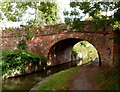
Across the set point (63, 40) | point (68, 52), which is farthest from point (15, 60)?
point (68, 52)

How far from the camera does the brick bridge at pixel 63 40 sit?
13094 mm

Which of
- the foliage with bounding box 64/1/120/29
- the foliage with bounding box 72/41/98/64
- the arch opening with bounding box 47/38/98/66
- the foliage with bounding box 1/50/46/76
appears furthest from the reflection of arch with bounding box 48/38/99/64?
the foliage with bounding box 64/1/120/29

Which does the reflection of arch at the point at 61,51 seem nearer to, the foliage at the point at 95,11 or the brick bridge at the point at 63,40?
the brick bridge at the point at 63,40

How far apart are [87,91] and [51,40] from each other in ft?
30.5

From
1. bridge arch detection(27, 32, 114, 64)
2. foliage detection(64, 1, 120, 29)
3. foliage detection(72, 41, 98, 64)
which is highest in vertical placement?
foliage detection(64, 1, 120, 29)

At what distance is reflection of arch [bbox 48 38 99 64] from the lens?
Answer: 16798mm

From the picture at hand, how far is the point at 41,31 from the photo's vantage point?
15.8m

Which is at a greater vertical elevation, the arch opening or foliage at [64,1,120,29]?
foliage at [64,1,120,29]

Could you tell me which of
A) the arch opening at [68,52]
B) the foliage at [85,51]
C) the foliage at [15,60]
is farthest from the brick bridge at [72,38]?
the foliage at [85,51]

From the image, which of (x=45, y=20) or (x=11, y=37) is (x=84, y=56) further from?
(x=11, y=37)

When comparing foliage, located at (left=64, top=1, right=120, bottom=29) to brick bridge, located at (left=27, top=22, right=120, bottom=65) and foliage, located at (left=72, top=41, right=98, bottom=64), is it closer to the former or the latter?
brick bridge, located at (left=27, top=22, right=120, bottom=65)

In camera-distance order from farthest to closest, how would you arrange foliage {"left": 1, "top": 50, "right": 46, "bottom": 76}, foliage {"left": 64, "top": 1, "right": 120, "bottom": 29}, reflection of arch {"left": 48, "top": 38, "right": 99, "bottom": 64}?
reflection of arch {"left": 48, "top": 38, "right": 99, "bottom": 64}, foliage {"left": 1, "top": 50, "right": 46, "bottom": 76}, foliage {"left": 64, "top": 1, "right": 120, "bottom": 29}

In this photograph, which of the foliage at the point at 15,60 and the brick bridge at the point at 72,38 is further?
the brick bridge at the point at 72,38

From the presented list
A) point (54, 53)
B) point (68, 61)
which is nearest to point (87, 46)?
point (68, 61)
